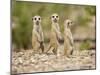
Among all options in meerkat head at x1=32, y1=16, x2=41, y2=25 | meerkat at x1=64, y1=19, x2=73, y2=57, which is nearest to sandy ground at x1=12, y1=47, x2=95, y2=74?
meerkat at x1=64, y1=19, x2=73, y2=57

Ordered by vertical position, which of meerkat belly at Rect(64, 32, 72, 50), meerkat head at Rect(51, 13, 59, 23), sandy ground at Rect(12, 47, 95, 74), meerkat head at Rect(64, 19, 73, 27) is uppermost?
meerkat head at Rect(51, 13, 59, 23)

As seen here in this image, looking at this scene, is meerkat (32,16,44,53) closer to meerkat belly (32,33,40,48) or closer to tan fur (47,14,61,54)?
meerkat belly (32,33,40,48)

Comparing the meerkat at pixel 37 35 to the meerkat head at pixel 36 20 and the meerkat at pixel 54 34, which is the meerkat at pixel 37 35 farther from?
the meerkat at pixel 54 34

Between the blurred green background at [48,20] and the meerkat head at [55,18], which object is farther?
the meerkat head at [55,18]

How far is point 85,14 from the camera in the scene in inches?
98.3

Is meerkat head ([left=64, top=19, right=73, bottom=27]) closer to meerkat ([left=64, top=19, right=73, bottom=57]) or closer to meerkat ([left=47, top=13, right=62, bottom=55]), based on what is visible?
meerkat ([left=64, top=19, right=73, bottom=57])

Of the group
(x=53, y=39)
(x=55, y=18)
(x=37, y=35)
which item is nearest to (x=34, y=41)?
(x=37, y=35)

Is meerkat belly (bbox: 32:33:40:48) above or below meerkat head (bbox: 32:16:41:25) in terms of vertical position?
below

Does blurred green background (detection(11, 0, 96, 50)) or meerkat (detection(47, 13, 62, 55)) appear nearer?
blurred green background (detection(11, 0, 96, 50))

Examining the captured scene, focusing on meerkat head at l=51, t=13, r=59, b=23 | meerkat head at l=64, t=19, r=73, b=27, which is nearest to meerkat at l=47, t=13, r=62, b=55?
meerkat head at l=51, t=13, r=59, b=23

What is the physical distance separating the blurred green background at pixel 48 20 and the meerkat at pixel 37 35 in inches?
1.5

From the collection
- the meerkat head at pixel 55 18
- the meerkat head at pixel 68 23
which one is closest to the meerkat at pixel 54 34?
the meerkat head at pixel 55 18

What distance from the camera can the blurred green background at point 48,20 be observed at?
222cm

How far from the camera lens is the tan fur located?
92.5 inches
